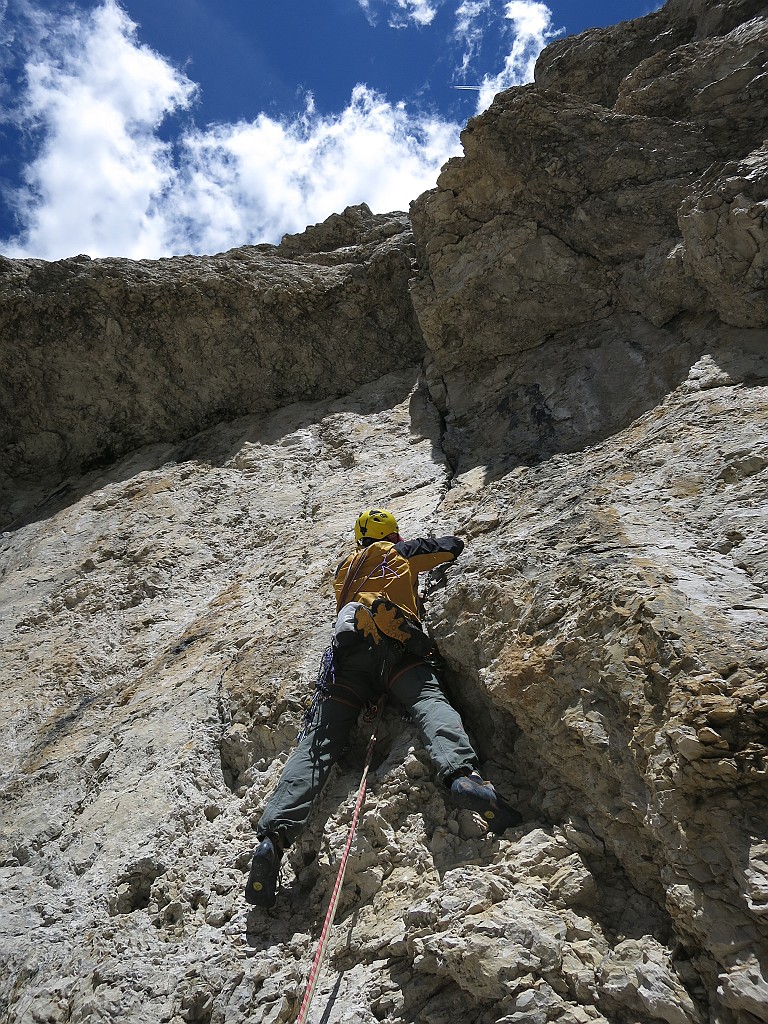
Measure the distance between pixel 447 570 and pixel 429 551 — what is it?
0.17 meters

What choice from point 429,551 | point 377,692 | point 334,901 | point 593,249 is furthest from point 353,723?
point 593,249

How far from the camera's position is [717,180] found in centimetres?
520

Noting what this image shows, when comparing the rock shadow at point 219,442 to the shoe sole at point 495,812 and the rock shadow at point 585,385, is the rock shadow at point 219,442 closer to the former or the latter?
the rock shadow at point 585,385

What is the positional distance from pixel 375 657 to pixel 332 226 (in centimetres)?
710

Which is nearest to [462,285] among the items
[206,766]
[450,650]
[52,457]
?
[450,650]

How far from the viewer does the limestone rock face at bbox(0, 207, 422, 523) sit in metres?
8.23

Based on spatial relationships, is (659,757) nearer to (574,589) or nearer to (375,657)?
(574,589)

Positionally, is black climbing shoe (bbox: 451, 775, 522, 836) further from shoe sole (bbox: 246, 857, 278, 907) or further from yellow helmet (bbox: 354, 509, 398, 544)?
yellow helmet (bbox: 354, 509, 398, 544)

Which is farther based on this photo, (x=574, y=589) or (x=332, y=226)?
(x=332, y=226)

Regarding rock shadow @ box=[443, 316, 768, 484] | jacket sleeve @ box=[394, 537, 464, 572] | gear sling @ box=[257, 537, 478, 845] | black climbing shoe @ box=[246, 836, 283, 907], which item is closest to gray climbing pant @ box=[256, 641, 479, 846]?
gear sling @ box=[257, 537, 478, 845]

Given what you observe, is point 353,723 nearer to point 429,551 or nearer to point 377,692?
point 377,692

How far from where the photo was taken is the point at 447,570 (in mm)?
4461

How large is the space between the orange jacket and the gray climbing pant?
0.37 metres

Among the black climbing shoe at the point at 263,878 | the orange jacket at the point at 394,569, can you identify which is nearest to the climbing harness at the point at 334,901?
the black climbing shoe at the point at 263,878
